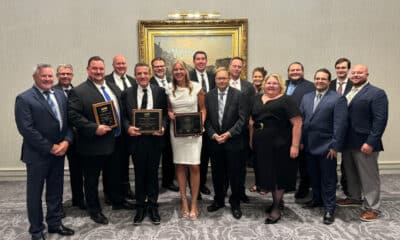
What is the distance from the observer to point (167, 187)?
4594 mm

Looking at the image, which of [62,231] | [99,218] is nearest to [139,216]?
[99,218]

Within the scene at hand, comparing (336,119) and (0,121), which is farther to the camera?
(0,121)

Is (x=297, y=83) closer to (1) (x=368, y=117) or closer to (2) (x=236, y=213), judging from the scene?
(1) (x=368, y=117)

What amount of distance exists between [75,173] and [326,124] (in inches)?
110

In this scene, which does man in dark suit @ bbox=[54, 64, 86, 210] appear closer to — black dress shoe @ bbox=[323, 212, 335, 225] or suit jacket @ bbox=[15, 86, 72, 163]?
suit jacket @ bbox=[15, 86, 72, 163]

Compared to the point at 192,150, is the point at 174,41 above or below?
above

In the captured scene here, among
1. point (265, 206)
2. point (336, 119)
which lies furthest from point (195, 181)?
point (336, 119)

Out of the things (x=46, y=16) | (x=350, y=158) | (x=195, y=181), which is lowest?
(x=195, y=181)

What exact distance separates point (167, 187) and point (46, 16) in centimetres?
307

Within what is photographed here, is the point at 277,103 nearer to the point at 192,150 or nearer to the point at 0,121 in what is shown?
the point at 192,150

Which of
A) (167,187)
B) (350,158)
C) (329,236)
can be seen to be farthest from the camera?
(167,187)

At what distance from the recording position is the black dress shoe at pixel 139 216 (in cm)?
346

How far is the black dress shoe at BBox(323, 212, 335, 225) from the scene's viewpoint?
3.44 metres

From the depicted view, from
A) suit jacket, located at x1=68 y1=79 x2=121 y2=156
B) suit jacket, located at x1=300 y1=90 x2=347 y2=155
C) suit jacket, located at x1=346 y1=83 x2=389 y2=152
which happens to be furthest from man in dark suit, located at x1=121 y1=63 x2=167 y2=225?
suit jacket, located at x1=346 y1=83 x2=389 y2=152
